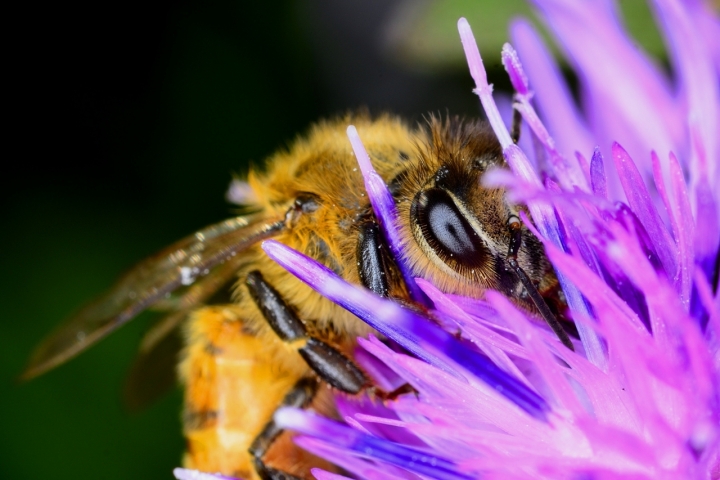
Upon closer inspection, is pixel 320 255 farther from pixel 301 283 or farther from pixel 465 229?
pixel 465 229

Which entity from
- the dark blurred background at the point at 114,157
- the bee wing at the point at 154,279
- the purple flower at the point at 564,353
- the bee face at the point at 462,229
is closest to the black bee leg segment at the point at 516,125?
the purple flower at the point at 564,353

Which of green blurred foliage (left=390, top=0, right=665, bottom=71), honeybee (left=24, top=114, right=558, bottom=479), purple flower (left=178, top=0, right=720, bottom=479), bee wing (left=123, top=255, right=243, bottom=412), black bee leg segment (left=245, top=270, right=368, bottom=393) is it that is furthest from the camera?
green blurred foliage (left=390, top=0, right=665, bottom=71)

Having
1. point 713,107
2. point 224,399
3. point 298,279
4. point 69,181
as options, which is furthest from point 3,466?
point 713,107

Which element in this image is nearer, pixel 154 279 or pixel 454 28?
pixel 154 279

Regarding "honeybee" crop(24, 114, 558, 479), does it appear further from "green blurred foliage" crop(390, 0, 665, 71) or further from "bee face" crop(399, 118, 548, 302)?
"green blurred foliage" crop(390, 0, 665, 71)

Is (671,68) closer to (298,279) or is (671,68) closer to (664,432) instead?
(298,279)

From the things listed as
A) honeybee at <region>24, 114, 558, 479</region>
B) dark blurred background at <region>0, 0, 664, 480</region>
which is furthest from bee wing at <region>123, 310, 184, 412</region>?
dark blurred background at <region>0, 0, 664, 480</region>

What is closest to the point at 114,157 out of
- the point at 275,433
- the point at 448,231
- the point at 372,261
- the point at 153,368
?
the point at 153,368
